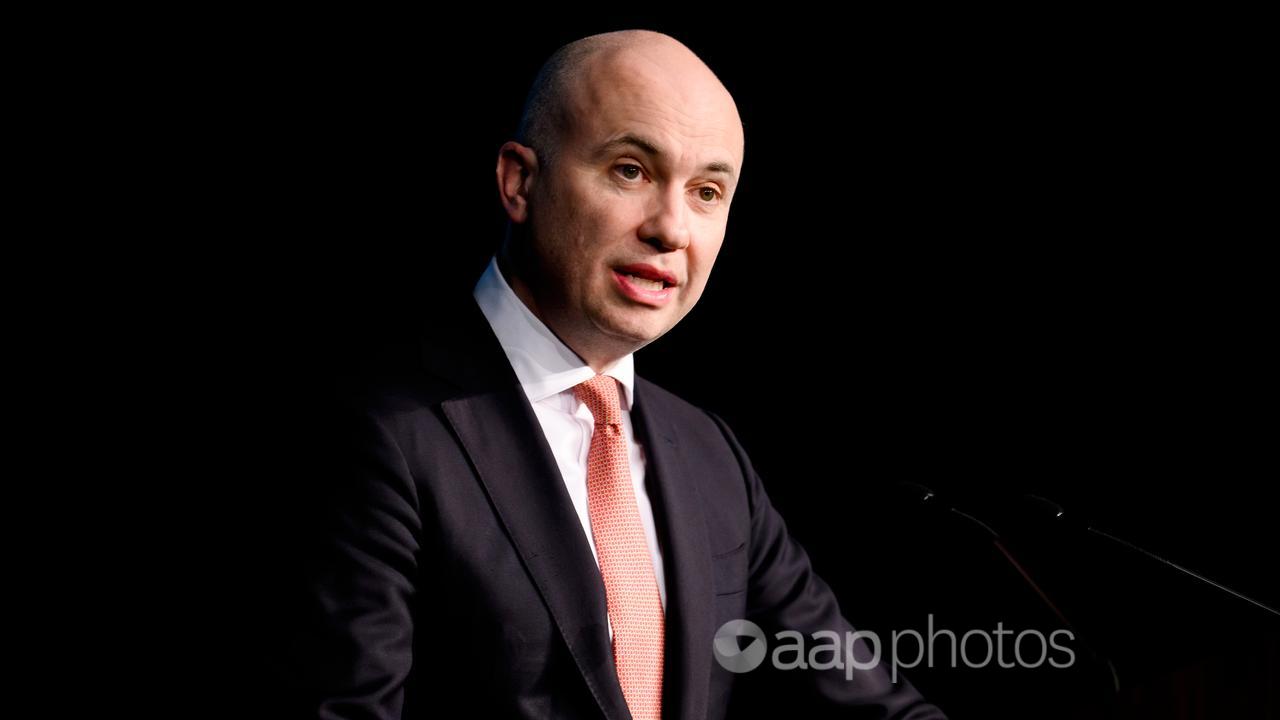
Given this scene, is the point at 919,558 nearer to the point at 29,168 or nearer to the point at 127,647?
the point at 127,647

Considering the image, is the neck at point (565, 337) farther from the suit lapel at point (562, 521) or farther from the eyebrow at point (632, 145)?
the eyebrow at point (632, 145)

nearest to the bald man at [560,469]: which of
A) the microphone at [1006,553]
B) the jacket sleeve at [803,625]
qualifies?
the jacket sleeve at [803,625]

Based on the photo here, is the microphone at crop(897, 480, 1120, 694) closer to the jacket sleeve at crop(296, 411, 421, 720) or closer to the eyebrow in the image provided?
the eyebrow

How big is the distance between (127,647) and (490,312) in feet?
2.44

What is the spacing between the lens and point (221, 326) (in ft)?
6.34

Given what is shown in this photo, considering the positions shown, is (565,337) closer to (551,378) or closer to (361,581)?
(551,378)

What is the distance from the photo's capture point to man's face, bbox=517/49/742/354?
5.36ft

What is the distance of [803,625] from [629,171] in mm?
836

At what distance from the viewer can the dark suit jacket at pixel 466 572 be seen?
1488 millimetres

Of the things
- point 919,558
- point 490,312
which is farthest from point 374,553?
point 919,558

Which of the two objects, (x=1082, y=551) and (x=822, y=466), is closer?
(x=1082, y=551)

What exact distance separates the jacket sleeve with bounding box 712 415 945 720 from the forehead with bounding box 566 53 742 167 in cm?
60
